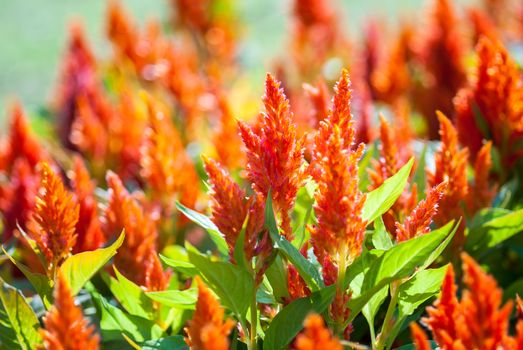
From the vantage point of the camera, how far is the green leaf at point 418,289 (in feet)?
3.84

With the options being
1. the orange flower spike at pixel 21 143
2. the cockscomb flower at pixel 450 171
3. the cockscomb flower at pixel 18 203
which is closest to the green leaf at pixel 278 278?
the cockscomb flower at pixel 450 171

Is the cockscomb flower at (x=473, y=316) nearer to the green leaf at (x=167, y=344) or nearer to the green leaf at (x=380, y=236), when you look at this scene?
the green leaf at (x=380, y=236)

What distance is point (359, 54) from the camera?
3.34 meters

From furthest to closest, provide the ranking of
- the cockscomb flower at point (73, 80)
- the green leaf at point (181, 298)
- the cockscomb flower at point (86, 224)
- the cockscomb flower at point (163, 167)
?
the cockscomb flower at point (73, 80) < the cockscomb flower at point (163, 167) < the cockscomb flower at point (86, 224) < the green leaf at point (181, 298)

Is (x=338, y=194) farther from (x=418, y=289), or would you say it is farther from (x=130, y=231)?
(x=130, y=231)

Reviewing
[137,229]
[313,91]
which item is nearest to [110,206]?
[137,229]

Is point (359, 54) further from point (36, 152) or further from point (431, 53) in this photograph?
point (36, 152)

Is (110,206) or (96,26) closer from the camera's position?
(110,206)

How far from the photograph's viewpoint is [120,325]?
1.33m

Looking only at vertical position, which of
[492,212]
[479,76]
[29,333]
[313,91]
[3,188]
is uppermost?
[479,76]

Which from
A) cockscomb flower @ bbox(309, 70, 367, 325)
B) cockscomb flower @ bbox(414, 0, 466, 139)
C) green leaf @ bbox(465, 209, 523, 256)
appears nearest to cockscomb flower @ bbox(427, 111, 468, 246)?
green leaf @ bbox(465, 209, 523, 256)

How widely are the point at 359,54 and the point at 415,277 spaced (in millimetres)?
2263

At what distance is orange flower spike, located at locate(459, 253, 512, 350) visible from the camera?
0.89m

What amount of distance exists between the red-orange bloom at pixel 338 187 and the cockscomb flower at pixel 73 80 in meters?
1.84
